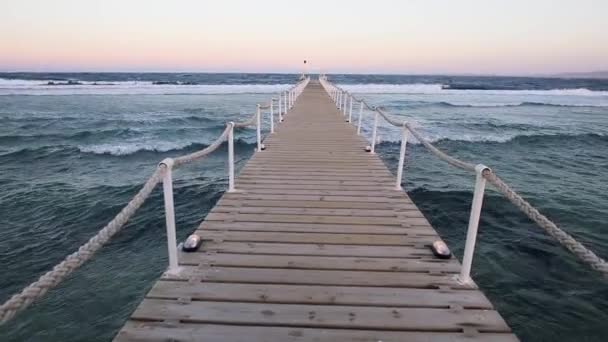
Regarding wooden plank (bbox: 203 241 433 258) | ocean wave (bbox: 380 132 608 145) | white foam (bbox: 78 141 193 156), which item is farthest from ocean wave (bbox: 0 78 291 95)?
wooden plank (bbox: 203 241 433 258)

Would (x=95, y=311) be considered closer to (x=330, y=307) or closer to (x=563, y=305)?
(x=330, y=307)

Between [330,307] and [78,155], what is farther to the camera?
[78,155]

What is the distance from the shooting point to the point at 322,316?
2.39 meters

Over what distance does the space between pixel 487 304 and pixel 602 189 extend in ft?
28.6

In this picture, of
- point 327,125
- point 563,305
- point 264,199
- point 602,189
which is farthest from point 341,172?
point 602,189

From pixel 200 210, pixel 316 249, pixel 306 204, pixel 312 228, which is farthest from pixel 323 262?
pixel 200 210

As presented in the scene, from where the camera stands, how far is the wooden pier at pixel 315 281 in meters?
2.26

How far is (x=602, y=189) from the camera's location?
8.62 m

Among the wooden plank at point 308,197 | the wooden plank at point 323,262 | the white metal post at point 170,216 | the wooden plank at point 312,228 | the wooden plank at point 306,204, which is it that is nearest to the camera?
the white metal post at point 170,216

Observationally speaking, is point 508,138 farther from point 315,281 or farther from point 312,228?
point 315,281

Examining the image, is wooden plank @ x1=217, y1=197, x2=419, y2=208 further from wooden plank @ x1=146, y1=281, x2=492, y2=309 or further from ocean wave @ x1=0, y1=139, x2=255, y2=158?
ocean wave @ x1=0, y1=139, x2=255, y2=158

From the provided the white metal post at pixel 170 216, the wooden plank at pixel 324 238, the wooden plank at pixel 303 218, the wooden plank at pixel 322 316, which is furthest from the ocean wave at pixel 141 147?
the wooden plank at pixel 322 316

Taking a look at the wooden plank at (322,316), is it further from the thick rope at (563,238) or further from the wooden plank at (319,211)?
the wooden plank at (319,211)

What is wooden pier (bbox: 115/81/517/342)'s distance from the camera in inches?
89.1
